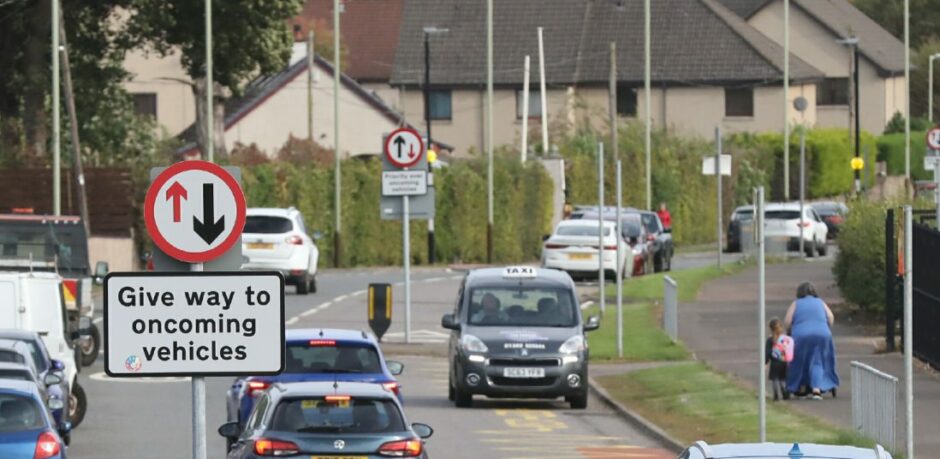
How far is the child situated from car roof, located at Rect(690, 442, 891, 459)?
14.6 m

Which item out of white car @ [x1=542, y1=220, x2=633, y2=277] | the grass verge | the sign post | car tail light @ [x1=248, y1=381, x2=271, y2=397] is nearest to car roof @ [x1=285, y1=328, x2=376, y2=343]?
car tail light @ [x1=248, y1=381, x2=271, y2=397]

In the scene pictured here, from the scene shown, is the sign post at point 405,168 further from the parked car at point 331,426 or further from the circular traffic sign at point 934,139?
the parked car at point 331,426

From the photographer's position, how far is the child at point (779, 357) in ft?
79.9

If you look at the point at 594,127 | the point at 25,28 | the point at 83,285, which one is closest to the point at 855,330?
the point at 83,285

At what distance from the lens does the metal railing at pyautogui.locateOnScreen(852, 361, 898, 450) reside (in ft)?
57.9

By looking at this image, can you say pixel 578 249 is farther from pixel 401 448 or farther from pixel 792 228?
pixel 401 448

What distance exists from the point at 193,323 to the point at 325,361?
9772mm

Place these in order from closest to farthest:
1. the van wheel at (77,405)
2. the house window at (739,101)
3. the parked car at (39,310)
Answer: the van wheel at (77,405) < the parked car at (39,310) < the house window at (739,101)

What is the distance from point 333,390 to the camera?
15055 millimetres

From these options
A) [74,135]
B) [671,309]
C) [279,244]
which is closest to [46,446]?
[671,309]

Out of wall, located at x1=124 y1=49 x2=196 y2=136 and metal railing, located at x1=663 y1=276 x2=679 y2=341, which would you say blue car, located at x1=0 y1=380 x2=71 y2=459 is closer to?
metal railing, located at x1=663 y1=276 x2=679 y2=341

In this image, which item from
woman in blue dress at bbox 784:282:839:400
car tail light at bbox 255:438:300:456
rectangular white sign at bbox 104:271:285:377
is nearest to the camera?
rectangular white sign at bbox 104:271:285:377

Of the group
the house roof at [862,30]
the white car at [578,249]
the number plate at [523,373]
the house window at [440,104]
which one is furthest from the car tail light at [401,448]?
the house window at [440,104]

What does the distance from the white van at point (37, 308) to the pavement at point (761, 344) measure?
26.5ft
